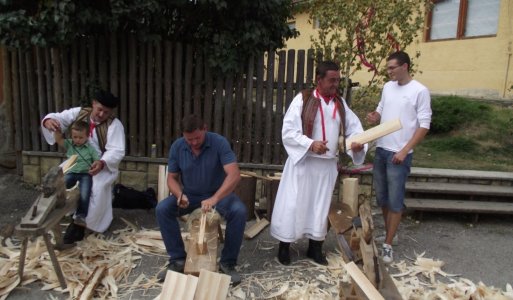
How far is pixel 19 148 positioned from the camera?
20.1 feet

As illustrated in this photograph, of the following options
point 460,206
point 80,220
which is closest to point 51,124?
point 80,220

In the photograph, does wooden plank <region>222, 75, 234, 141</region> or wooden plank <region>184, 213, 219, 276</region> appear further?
wooden plank <region>222, 75, 234, 141</region>

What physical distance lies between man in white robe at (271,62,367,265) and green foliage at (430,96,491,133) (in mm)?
5267

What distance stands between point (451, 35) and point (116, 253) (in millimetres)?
9540

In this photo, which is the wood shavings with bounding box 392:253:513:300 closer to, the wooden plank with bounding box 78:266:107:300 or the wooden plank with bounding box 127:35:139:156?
the wooden plank with bounding box 78:266:107:300

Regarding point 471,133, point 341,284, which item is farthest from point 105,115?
point 471,133

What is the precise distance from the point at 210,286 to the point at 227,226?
826 mm

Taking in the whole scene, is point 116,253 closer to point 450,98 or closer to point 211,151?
point 211,151

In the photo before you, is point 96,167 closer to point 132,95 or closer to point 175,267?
point 175,267

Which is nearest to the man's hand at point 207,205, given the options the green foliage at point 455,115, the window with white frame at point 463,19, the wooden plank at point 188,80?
the wooden plank at point 188,80

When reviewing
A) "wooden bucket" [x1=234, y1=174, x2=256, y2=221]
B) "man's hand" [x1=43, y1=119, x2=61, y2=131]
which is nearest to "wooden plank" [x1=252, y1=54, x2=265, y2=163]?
"wooden bucket" [x1=234, y1=174, x2=256, y2=221]

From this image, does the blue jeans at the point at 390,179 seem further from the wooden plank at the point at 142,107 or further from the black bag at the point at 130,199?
the wooden plank at the point at 142,107

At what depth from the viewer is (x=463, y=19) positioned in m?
10.4

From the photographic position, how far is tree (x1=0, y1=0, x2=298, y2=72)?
4.83 m
